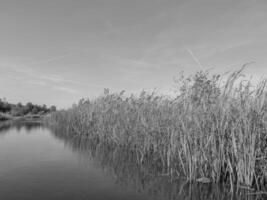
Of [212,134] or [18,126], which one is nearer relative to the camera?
[212,134]

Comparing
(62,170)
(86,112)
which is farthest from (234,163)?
(86,112)

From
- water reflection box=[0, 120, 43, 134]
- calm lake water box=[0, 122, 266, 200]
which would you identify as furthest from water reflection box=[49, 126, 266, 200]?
water reflection box=[0, 120, 43, 134]

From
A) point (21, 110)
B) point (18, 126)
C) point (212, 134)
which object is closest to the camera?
point (212, 134)

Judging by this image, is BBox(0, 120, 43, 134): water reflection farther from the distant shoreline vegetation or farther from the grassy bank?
the distant shoreline vegetation

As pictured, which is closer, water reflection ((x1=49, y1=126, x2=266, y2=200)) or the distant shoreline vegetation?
water reflection ((x1=49, y1=126, x2=266, y2=200))

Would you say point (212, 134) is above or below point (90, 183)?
above

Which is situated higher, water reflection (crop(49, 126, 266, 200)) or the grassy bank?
the grassy bank

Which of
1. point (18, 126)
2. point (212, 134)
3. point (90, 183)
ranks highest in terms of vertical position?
point (212, 134)

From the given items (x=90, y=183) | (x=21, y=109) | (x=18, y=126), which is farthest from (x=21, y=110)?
(x=90, y=183)

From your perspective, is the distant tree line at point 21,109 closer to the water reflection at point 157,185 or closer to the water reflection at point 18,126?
the water reflection at point 18,126

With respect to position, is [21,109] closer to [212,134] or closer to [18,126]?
[18,126]

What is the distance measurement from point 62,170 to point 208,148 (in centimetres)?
356

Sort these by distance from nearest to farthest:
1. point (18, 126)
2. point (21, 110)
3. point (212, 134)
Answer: point (212, 134), point (18, 126), point (21, 110)

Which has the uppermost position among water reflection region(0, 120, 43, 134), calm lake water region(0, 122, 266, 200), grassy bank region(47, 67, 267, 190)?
grassy bank region(47, 67, 267, 190)
